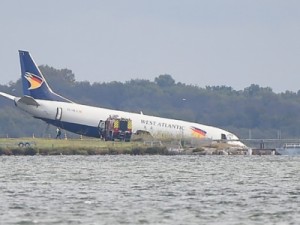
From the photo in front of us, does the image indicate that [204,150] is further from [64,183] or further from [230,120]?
[64,183]

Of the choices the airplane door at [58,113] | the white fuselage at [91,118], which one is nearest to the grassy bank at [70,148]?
the white fuselage at [91,118]

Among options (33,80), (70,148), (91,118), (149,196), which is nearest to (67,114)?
(91,118)

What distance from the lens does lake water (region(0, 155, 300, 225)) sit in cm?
5066

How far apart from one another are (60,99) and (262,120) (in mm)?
43645

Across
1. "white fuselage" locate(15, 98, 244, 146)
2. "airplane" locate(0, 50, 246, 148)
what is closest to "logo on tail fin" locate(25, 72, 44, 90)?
"airplane" locate(0, 50, 246, 148)

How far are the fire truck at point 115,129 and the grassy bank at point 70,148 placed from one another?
5.68m

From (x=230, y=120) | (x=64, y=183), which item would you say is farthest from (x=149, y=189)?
(x=230, y=120)

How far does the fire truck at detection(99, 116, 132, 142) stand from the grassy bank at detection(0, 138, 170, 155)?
5.68m

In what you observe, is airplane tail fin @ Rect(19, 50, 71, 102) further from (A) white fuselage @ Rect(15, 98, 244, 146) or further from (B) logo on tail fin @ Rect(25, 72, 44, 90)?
(A) white fuselage @ Rect(15, 98, 244, 146)

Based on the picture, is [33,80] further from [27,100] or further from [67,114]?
[67,114]

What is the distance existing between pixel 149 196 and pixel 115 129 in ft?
288

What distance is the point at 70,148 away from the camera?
433 ft

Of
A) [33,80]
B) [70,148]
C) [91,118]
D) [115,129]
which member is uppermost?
[33,80]

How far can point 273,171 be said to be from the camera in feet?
289
